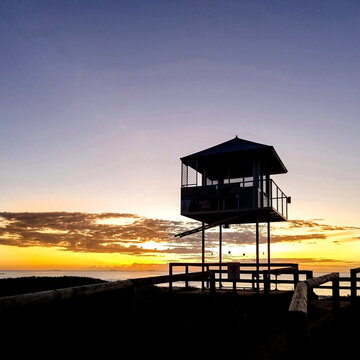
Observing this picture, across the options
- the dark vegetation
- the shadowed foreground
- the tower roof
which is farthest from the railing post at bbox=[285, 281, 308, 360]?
the tower roof

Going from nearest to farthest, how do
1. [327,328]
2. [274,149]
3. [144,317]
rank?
[327,328] → [144,317] → [274,149]

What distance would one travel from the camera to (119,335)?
8391mm

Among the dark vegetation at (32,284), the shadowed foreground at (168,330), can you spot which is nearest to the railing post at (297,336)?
the shadowed foreground at (168,330)

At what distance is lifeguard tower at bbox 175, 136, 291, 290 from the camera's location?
2297 cm

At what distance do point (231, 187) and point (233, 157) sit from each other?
1.76m

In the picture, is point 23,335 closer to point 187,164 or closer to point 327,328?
point 327,328

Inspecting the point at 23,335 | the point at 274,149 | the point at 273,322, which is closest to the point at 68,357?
the point at 23,335

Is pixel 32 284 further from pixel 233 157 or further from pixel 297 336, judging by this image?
pixel 297 336

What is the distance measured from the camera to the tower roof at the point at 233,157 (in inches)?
926

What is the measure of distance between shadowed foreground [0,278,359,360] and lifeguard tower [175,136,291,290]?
372 inches

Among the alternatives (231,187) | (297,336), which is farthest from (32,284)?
(297,336)

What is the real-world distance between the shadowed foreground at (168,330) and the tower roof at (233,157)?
10936 mm

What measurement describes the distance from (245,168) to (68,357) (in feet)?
64.1

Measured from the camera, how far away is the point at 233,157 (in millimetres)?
23984
